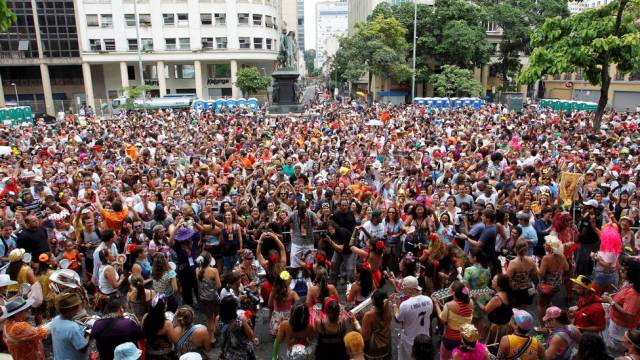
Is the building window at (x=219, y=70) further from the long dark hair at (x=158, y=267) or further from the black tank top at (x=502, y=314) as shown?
the black tank top at (x=502, y=314)

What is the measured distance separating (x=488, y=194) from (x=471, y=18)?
44179 mm

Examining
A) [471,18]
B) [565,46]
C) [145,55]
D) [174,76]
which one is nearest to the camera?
[565,46]

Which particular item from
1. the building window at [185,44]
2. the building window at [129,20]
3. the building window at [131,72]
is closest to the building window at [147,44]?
the building window at [129,20]

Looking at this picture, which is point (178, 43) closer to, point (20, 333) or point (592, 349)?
point (20, 333)

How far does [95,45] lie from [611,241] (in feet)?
184

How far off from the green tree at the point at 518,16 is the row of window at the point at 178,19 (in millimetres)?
25706

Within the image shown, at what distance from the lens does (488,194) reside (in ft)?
30.6

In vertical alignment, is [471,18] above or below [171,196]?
above

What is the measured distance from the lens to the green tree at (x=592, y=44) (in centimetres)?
1769

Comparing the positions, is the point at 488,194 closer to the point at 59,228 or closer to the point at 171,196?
the point at 171,196

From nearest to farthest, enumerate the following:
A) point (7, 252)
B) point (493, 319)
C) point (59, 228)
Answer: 1. point (493, 319)
2. point (7, 252)
3. point (59, 228)

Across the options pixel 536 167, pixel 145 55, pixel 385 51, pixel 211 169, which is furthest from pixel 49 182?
pixel 145 55

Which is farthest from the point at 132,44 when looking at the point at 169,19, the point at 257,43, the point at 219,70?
the point at 257,43

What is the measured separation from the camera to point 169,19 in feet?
172
